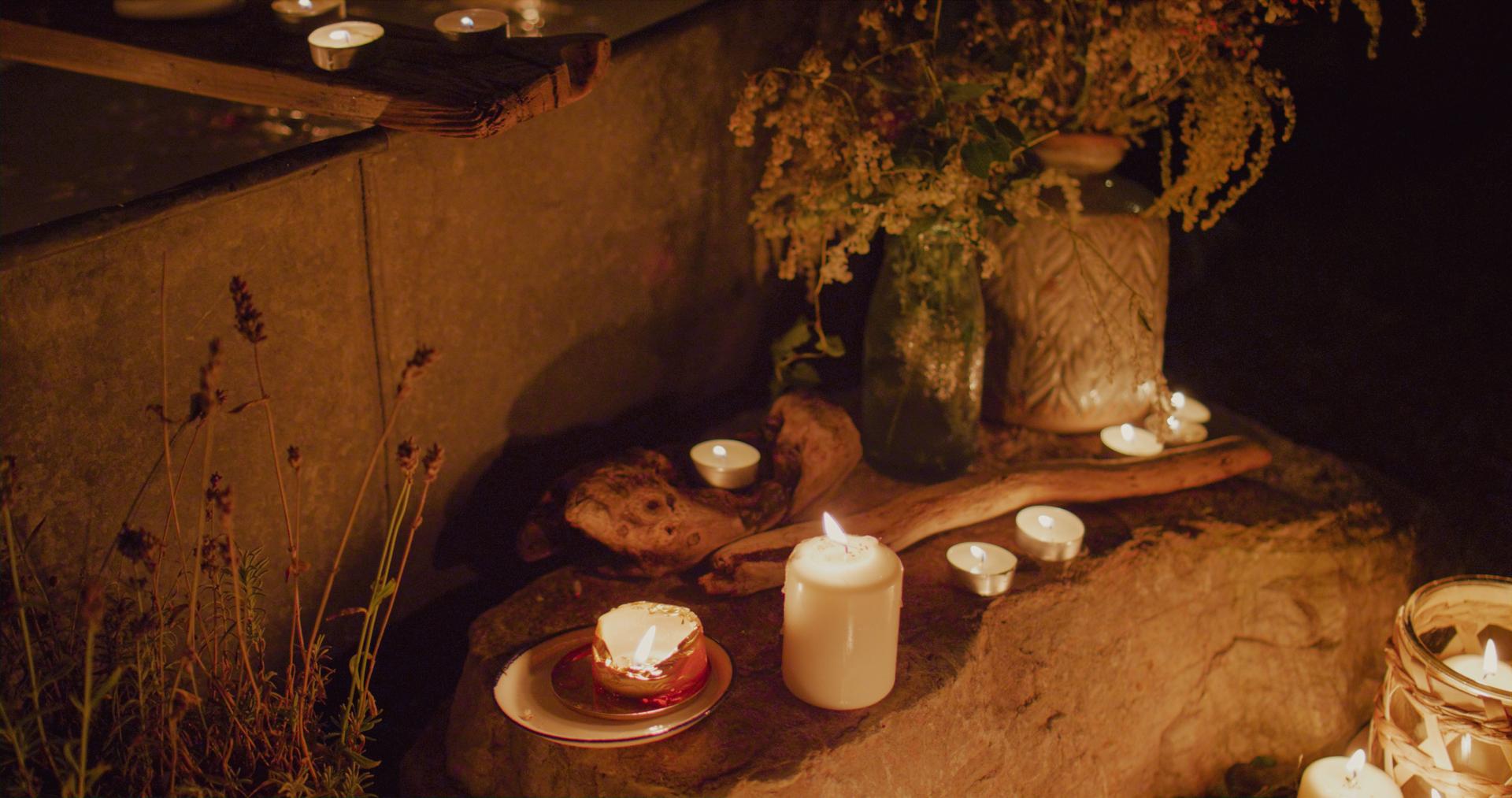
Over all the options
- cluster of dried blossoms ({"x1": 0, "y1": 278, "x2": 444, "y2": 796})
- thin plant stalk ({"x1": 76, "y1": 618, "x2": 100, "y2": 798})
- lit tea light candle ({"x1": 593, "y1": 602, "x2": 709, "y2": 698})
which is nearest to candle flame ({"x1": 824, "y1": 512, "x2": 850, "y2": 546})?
lit tea light candle ({"x1": 593, "y1": 602, "x2": 709, "y2": 698})

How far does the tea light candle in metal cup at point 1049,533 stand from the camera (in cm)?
207

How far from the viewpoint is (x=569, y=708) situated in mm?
1619

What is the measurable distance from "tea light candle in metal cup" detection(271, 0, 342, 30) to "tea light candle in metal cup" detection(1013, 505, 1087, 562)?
148 centimetres

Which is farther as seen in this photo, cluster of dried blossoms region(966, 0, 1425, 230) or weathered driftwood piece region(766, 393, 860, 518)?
weathered driftwood piece region(766, 393, 860, 518)

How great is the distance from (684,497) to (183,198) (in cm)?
94

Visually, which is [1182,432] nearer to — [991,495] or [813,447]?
[991,495]

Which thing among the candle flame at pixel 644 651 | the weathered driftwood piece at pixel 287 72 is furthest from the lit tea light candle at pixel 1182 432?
the weathered driftwood piece at pixel 287 72

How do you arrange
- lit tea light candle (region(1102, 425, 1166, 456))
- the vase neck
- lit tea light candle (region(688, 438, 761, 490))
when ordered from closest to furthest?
lit tea light candle (region(688, 438, 761, 490))
the vase neck
lit tea light candle (region(1102, 425, 1166, 456))

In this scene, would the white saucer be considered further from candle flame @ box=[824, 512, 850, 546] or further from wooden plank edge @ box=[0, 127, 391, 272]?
wooden plank edge @ box=[0, 127, 391, 272]

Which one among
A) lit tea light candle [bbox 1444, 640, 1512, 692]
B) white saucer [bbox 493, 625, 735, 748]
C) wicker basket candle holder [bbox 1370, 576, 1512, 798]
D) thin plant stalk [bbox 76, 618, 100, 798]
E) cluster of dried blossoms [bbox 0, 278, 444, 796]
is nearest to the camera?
thin plant stalk [bbox 76, 618, 100, 798]

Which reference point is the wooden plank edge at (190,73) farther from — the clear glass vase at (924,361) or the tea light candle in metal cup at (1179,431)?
the tea light candle in metal cup at (1179,431)

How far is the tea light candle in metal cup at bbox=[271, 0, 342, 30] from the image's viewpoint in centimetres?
161

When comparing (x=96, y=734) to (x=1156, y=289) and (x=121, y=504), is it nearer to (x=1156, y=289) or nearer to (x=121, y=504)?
(x=121, y=504)

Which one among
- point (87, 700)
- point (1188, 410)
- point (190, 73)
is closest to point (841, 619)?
point (87, 700)
